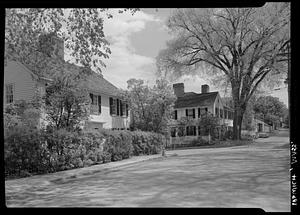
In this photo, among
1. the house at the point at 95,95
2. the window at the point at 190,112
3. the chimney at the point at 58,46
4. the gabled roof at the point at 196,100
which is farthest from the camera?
the window at the point at 190,112

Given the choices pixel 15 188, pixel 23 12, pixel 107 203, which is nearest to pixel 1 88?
pixel 23 12

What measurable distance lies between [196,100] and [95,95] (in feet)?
59.5

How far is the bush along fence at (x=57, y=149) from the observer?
9180mm

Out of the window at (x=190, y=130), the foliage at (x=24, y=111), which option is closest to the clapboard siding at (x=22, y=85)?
the foliage at (x=24, y=111)

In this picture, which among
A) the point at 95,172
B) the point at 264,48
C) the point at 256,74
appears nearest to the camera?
the point at 95,172

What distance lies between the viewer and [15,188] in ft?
23.7

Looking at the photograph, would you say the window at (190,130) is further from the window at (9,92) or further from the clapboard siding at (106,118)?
the window at (9,92)

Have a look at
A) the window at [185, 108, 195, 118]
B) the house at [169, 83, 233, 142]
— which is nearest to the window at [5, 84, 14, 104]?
the house at [169, 83, 233, 142]

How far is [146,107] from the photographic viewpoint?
68.2 feet

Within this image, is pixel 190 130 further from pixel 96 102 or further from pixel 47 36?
pixel 47 36

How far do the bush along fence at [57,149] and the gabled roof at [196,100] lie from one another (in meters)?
19.7

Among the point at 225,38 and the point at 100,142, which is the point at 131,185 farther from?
the point at 225,38

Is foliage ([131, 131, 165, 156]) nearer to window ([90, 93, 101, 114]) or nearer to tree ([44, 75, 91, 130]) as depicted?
window ([90, 93, 101, 114])
